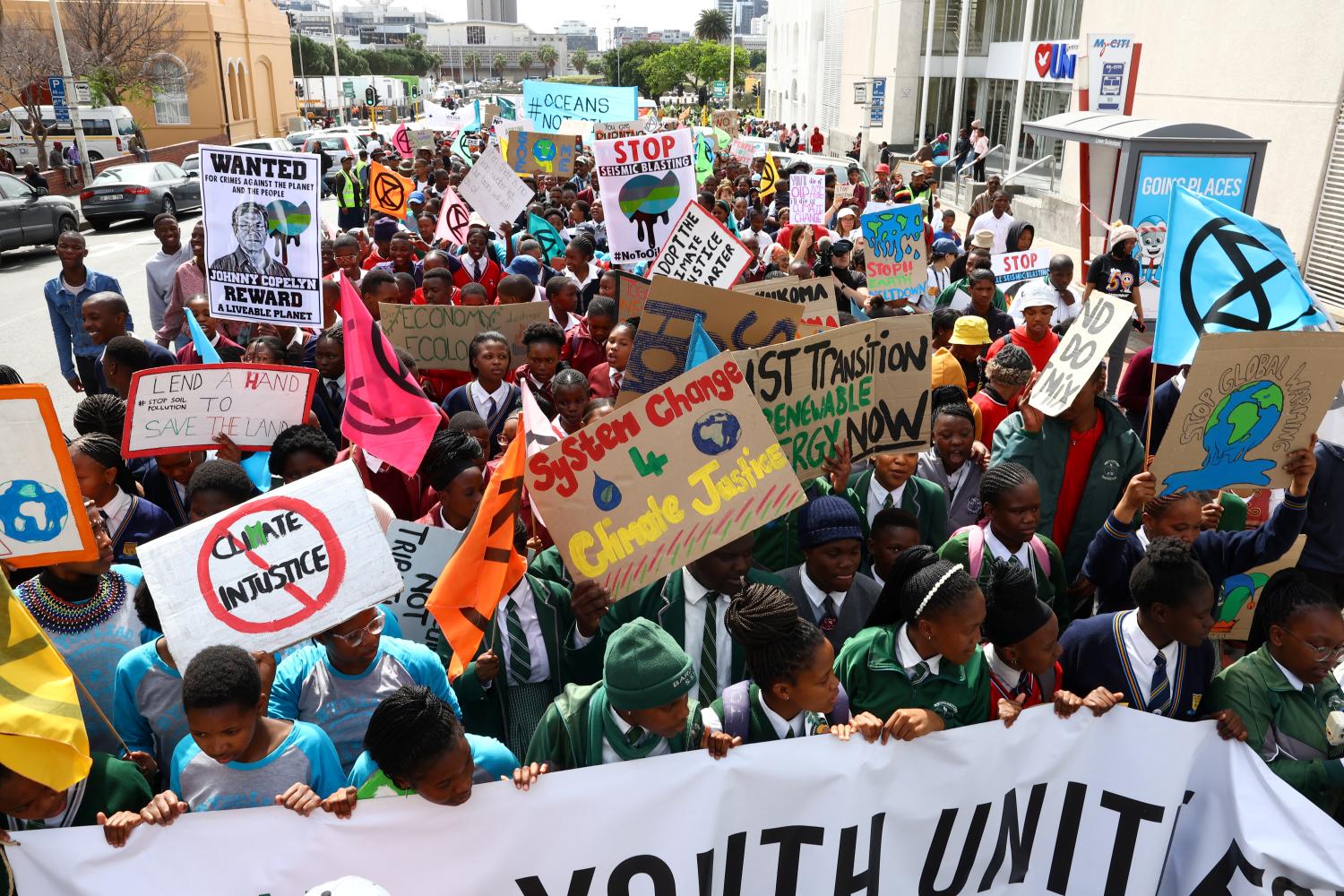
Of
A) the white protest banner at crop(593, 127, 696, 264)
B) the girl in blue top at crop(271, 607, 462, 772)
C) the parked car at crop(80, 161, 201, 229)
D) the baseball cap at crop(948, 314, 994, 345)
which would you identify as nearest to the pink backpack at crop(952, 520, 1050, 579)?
the girl in blue top at crop(271, 607, 462, 772)

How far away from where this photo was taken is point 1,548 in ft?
11.8

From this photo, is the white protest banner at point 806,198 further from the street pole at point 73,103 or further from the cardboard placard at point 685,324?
the street pole at point 73,103

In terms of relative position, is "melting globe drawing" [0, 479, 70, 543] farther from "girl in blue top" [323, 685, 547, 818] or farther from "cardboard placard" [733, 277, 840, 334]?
"cardboard placard" [733, 277, 840, 334]

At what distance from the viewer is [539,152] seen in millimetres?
15344

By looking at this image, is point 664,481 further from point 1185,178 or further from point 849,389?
A: point 1185,178

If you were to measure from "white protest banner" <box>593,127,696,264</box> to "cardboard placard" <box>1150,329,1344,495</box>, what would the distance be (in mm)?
4939

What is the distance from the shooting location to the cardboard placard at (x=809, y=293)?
6.29 meters

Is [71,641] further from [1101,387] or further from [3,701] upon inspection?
[1101,387]

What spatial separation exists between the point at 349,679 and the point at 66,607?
1.06 metres

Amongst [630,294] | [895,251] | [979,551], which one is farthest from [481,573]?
[895,251]

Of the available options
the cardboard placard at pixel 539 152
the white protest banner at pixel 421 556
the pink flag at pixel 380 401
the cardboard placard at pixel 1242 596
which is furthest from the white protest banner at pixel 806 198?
the white protest banner at pixel 421 556

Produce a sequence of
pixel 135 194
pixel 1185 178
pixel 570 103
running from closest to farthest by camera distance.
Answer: pixel 1185 178, pixel 570 103, pixel 135 194

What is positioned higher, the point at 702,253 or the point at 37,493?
the point at 702,253

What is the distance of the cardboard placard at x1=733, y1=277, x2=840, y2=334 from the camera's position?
6285 mm
